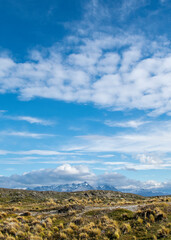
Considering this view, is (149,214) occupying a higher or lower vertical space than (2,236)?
higher

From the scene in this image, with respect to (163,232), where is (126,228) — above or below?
below

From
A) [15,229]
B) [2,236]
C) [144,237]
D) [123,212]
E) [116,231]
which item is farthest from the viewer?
[123,212]

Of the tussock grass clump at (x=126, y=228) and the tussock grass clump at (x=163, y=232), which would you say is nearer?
the tussock grass clump at (x=163, y=232)

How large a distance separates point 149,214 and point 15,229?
1665cm

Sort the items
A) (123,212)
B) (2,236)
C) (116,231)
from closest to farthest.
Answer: (116,231) < (2,236) < (123,212)

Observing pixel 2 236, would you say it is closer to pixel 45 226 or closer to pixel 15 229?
pixel 15 229

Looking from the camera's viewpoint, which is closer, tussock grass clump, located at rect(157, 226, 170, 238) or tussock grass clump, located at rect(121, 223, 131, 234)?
tussock grass clump, located at rect(157, 226, 170, 238)

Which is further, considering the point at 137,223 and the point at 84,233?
the point at 137,223

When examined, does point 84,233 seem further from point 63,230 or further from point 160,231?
point 160,231

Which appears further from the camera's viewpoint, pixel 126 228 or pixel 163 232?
pixel 126 228

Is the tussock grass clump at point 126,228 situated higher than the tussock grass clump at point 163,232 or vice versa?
the tussock grass clump at point 163,232

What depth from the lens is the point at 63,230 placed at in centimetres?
2228

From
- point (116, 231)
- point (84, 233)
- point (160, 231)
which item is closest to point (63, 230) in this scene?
point (84, 233)

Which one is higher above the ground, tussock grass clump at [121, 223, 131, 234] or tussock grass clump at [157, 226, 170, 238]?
tussock grass clump at [157, 226, 170, 238]
